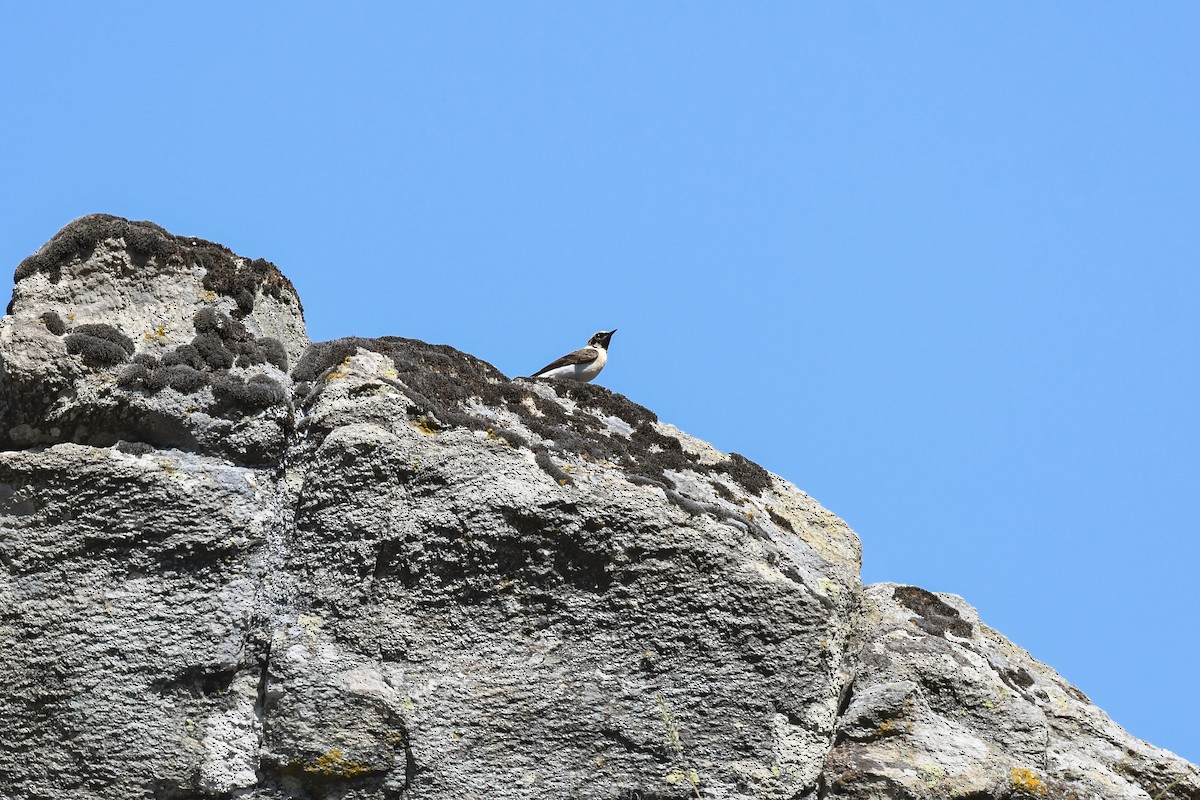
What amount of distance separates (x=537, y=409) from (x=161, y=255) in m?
4.90

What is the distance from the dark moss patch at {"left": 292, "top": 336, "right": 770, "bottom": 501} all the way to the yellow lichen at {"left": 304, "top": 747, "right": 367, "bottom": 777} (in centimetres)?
360

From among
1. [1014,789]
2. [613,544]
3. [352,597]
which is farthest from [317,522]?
[1014,789]

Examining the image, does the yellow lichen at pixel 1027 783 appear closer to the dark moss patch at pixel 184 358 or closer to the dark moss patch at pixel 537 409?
the dark moss patch at pixel 537 409

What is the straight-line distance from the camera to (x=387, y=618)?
42.3 ft

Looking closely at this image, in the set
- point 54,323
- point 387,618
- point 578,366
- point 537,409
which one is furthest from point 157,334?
point 578,366

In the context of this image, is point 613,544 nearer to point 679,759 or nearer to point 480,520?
point 480,520

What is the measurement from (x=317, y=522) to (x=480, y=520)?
172cm

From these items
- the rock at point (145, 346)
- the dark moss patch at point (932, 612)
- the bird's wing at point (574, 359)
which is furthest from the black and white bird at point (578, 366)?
the dark moss patch at point (932, 612)

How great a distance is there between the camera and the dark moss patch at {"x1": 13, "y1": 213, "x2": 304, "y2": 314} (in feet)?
48.2

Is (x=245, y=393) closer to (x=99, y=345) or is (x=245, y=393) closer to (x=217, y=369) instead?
(x=217, y=369)

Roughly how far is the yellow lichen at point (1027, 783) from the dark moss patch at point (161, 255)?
10.2m

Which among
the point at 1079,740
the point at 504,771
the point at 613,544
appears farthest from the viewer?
the point at 1079,740

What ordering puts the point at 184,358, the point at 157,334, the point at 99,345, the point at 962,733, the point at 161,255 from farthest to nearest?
the point at 161,255 → the point at 157,334 → the point at 184,358 → the point at 99,345 → the point at 962,733

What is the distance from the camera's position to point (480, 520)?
13.2 meters
